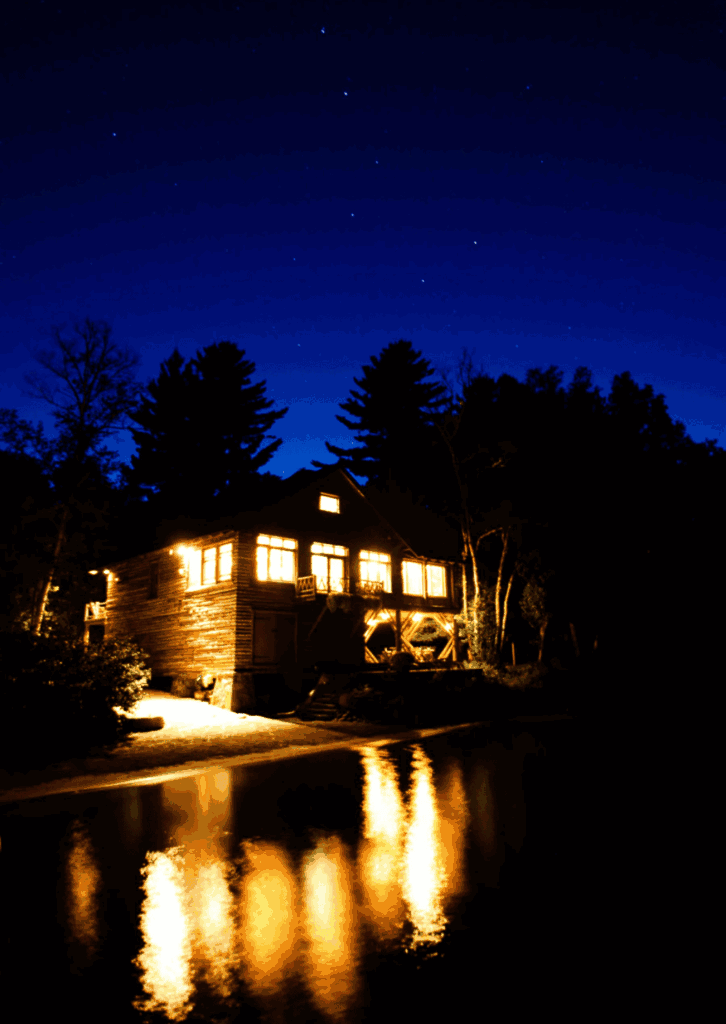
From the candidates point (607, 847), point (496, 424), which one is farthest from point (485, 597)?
point (607, 847)

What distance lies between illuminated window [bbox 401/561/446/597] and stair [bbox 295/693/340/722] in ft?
36.8

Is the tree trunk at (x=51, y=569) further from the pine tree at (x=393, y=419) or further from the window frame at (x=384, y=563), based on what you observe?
the pine tree at (x=393, y=419)

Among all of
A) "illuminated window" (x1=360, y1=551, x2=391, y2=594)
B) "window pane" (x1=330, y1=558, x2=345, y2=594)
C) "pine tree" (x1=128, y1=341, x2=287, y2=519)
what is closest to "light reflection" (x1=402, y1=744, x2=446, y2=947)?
"window pane" (x1=330, y1=558, x2=345, y2=594)

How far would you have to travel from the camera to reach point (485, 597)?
32.6 meters

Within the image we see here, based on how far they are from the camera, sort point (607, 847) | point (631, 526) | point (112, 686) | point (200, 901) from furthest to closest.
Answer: point (631, 526)
point (112, 686)
point (607, 847)
point (200, 901)

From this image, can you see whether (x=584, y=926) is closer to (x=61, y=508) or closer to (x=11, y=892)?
(x=11, y=892)

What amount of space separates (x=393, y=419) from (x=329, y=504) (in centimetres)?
2463

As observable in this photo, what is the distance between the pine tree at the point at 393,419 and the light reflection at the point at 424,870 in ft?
140

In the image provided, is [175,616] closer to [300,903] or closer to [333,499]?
[333,499]

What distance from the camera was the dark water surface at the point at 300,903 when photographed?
3824 millimetres

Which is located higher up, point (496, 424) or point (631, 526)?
point (496, 424)

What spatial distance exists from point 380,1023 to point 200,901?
257 centimetres

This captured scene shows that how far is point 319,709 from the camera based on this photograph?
2248cm

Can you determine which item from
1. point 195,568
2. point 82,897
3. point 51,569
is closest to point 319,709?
point 195,568
